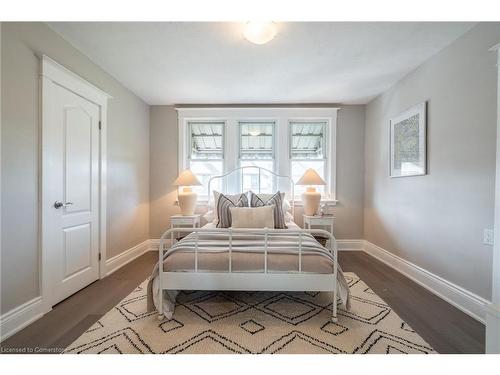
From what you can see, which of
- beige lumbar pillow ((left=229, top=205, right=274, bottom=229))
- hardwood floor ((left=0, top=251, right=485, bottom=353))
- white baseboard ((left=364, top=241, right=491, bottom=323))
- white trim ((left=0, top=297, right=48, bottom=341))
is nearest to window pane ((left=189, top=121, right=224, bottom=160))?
beige lumbar pillow ((left=229, top=205, right=274, bottom=229))

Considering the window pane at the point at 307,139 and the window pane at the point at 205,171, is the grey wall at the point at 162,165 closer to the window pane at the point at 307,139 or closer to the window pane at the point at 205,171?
the window pane at the point at 205,171

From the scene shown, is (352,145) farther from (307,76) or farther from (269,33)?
(269,33)

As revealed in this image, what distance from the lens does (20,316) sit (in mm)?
1708

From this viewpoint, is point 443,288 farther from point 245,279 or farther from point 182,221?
point 182,221

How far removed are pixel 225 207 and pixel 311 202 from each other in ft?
4.40

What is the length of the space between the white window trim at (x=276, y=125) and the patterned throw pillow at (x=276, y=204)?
2.94ft

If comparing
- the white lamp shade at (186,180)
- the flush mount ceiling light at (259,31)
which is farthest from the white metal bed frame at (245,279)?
the white lamp shade at (186,180)

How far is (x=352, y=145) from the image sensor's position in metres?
3.93

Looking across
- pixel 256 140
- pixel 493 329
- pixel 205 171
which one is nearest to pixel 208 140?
pixel 205 171

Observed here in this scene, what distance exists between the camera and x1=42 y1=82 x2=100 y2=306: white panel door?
1.98 m

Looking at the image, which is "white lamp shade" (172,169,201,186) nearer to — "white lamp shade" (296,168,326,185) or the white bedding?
"white lamp shade" (296,168,326,185)

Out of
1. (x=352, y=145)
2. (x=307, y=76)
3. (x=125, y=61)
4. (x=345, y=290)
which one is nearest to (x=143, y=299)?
(x=345, y=290)

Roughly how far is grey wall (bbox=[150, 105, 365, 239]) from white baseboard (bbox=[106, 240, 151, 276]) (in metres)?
0.24

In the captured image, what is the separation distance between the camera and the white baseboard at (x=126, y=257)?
2.88 m
